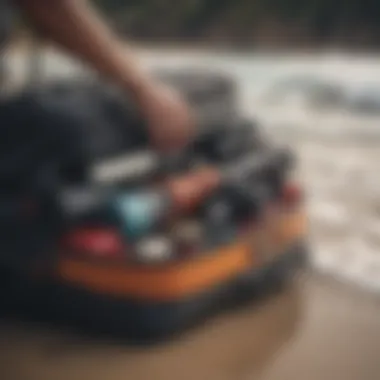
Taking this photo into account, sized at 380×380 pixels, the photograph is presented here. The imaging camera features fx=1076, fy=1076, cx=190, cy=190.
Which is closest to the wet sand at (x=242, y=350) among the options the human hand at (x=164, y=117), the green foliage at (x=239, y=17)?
the human hand at (x=164, y=117)

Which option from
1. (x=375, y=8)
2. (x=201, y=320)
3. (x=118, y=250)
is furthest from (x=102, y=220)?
(x=375, y=8)

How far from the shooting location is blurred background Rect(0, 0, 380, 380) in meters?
0.94

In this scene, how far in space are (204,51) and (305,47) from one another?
126mm

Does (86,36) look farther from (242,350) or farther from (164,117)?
(242,350)

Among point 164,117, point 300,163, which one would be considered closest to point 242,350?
point 164,117

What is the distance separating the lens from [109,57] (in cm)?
97

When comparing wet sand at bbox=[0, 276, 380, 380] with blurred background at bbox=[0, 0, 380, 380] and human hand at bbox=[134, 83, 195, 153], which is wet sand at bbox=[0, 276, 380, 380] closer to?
blurred background at bbox=[0, 0, 380, 380]

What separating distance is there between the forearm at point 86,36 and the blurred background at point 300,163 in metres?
0.03

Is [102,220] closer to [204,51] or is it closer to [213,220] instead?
[213,220]

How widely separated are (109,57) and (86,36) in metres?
0.03

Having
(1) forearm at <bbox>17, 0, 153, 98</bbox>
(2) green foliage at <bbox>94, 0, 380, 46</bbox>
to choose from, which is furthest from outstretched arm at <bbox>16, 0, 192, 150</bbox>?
(2) green foliage at <bbox>94, 0, 380, 46</bbox>

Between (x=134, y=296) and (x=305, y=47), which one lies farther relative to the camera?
(x=305, y=47)

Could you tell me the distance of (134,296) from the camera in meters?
0.93

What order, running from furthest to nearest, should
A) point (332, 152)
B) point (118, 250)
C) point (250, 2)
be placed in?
point (332, 152) < point (250, 2) < point (118, 250)
